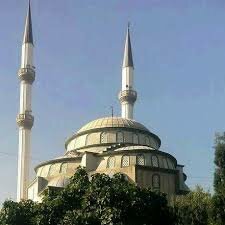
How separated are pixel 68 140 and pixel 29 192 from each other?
5172 millimetres

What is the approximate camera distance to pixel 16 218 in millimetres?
26500

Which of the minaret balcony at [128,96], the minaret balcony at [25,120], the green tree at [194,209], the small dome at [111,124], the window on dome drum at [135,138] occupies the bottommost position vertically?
the green tree at [194,209]

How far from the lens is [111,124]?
4188cm

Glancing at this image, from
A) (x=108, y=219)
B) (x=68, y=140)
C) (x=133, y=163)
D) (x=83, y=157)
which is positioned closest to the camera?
(x=108, y=219)

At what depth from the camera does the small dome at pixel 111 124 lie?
41.8 meters

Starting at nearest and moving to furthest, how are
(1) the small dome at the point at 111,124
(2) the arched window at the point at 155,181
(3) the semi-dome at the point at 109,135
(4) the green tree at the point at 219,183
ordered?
(4) the green tree at the point at 219,183, (2) the arched window at the point at 155,181, (3) the semi-dome at the point at 109,135, (1) the small dome at the point at 111,124

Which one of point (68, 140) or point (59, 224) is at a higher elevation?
point (68, 140)

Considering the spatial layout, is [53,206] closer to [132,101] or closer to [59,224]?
[59,224]

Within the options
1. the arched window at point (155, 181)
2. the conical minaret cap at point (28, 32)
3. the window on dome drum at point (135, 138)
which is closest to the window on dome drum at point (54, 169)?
the window on dome drum at point (135, 138)

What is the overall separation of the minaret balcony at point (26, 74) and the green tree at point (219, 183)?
2521cm

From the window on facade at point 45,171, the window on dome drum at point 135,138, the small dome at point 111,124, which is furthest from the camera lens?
the small dome at point 111,124

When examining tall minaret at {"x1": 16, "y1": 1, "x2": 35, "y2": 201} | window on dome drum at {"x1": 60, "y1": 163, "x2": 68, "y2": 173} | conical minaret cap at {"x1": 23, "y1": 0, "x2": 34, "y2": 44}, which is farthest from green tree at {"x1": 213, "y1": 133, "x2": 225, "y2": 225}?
conical minaret cap at {"x1": 23, "y1": 0, "x2": 34, "y2": 44}

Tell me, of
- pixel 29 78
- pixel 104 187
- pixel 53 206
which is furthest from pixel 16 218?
pixel 29 78

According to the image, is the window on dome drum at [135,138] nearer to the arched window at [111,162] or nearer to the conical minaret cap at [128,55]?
the arched window at [111,162]
